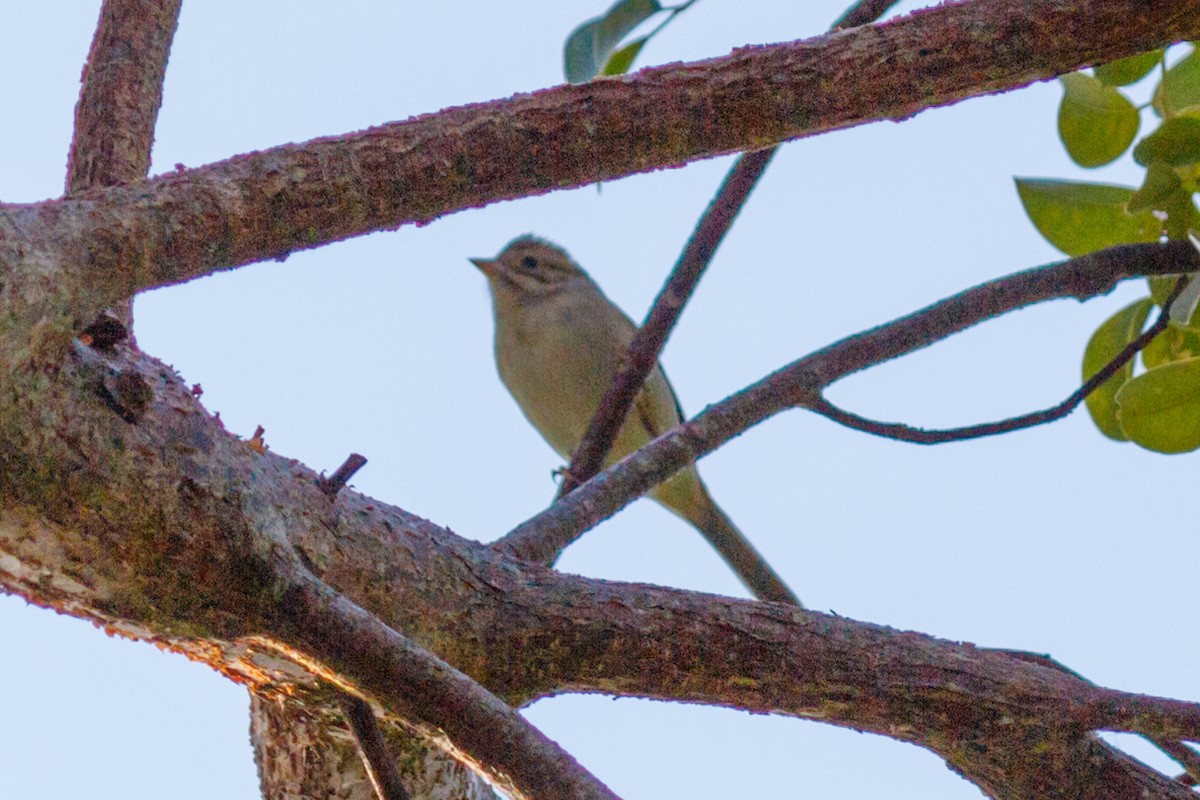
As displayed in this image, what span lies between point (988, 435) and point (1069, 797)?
81 centimetres

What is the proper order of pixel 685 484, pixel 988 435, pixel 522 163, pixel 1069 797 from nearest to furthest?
pixel 522 163, pixel 1069 797, pixel 988 435, pixel 685 484

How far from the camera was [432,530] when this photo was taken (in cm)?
168

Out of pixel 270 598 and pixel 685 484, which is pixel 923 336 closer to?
pixel 270 598

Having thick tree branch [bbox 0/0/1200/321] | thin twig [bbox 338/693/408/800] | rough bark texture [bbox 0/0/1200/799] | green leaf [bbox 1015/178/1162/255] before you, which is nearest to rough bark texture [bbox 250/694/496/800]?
rough bark texture [bbox 0/0/1200/799]

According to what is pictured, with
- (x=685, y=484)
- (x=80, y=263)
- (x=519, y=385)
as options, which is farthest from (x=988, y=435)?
(x=519, y=385)

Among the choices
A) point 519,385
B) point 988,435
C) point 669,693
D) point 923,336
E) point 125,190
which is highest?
point 519,385

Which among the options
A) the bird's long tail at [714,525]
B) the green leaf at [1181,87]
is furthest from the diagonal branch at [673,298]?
the bird's long tail at [714,525]

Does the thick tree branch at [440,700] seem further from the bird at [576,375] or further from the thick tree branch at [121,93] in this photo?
the bird at [576,375]

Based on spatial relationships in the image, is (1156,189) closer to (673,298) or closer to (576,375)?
(673,298)

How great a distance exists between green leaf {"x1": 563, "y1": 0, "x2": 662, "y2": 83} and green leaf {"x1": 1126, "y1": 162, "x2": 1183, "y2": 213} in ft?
3.17

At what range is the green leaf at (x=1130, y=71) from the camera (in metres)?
2.38

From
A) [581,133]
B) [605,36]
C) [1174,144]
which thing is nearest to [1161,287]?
[1174,144]

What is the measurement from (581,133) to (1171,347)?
1.60 meters

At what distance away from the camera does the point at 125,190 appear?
134cm
